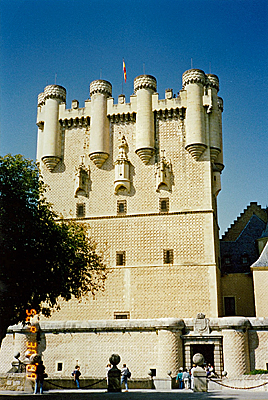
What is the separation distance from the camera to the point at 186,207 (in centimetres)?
2992

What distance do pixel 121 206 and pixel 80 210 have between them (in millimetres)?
2703

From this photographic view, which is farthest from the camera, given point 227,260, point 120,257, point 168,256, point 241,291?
point 227,260

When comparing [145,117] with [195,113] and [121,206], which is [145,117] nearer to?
[195,113]

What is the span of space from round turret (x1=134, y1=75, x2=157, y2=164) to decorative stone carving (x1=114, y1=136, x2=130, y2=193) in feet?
3.26

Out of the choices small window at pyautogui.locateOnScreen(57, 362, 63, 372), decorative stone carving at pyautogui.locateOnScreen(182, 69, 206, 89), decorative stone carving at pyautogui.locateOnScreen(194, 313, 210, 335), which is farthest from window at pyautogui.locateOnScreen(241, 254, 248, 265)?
small window at pyautogui.locateOnScreen(57, 362, 63, 372)

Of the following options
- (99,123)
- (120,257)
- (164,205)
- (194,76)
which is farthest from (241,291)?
(99,123)

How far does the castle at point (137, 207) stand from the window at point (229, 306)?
207 millimetres

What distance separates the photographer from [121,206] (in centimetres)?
3108

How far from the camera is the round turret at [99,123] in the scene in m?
31.9

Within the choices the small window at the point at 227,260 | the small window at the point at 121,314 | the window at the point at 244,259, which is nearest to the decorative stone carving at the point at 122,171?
the small window at the point at 121,314

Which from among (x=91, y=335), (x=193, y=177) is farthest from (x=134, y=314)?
(x=193, y=177)

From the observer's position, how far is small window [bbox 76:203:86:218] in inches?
1238

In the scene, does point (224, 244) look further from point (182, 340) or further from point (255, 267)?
point (182, 340)

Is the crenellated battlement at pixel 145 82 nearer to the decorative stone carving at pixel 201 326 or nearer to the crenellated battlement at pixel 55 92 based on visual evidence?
the crenellated battlement at pixel 55 92
